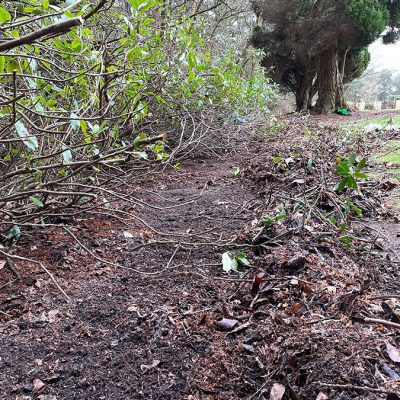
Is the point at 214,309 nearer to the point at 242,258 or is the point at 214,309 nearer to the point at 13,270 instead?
the point at 242,258

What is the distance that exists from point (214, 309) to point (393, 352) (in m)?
0.68

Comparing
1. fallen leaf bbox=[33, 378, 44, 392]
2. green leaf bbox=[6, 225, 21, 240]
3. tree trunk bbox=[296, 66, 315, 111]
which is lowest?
fallen leaf bbox=[33, 378, 44, 392]

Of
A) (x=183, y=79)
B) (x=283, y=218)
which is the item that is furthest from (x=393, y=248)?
(x=183, y=79)

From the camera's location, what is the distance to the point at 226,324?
1379 millimetres

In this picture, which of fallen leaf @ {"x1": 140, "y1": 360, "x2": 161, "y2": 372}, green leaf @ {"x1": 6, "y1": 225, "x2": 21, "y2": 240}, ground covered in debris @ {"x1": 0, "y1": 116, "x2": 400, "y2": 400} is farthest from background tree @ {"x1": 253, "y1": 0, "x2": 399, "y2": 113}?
fallen leaf @ {"x1": 140, "y1": 360, "x2": 161, "y2": 372}

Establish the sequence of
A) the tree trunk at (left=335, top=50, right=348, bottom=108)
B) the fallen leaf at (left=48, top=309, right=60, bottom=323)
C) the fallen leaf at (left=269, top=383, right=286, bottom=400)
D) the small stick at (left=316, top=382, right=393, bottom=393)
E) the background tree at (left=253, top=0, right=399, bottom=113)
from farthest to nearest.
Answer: the tree trunk at (left=335, top=50, right=348, bottom=108) → the background tree at (left=253, top=0, right=399, bottom=113) → the fallen leaf at (left=48, top=309, right=60, bottom=323) → the fallen leaf at (left=269, top=383, right=286, bottom=400) → the small stick at (left=316, top=382, right=393, bottom=393)

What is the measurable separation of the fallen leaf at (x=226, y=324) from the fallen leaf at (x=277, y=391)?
353 mm

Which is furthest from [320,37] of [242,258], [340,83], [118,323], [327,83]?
[118,323]

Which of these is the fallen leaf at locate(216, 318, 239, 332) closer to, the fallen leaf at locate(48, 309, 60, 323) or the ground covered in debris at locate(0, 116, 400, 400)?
the ground covered in debris at locate(0, 116, 400, 400)

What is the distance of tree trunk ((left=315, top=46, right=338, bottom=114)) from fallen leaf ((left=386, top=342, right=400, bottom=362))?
14.0 m

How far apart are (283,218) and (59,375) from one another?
1.36 meters

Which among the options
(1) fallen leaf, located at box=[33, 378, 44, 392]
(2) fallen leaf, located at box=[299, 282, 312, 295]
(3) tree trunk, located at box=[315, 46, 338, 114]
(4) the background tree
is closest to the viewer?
(1) fallen leaf, located at box=[33, 378, 44, 392]

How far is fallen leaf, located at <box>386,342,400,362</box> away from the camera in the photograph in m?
1.00

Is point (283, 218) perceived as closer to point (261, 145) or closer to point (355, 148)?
point (355, 148)
